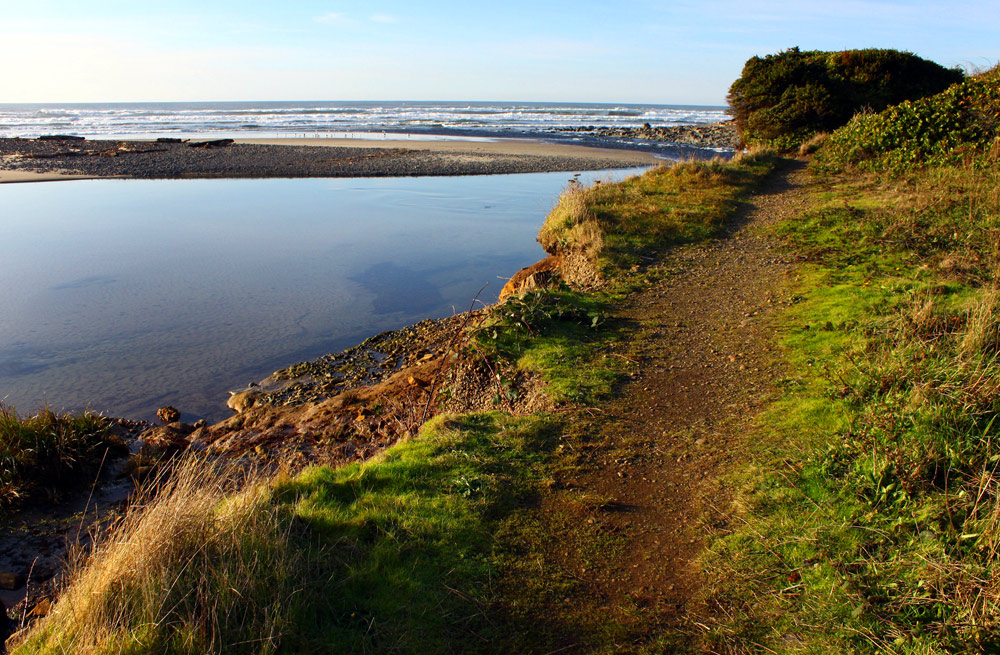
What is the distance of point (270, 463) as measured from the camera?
5.33m

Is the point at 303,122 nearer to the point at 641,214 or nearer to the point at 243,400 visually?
the point at 641,214

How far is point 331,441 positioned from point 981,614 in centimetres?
477

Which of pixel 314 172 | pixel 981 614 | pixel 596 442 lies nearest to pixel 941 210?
pixel 596 442

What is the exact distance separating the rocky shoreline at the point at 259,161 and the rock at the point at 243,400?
1955 centimetres

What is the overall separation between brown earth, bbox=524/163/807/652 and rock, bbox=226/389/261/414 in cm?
391

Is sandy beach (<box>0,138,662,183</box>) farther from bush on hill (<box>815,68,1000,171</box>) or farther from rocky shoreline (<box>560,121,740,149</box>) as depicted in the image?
bush on hill (<box>815,68,1000,171</box>)

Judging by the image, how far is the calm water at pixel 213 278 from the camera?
758 cm

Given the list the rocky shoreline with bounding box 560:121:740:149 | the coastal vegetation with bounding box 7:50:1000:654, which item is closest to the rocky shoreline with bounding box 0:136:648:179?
the rocky shoreline with bounding box 560:121:740:149

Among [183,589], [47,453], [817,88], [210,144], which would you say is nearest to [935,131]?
[817,88]

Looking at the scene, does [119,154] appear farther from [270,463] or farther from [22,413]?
[270,463]

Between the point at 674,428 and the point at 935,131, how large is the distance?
1275 cm

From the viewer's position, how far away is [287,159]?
29578 millimetres

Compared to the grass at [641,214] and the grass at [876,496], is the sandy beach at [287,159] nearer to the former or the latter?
the grass at [641,214]

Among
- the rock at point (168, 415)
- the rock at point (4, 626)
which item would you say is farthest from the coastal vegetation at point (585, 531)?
the rock at point (168, 415)
